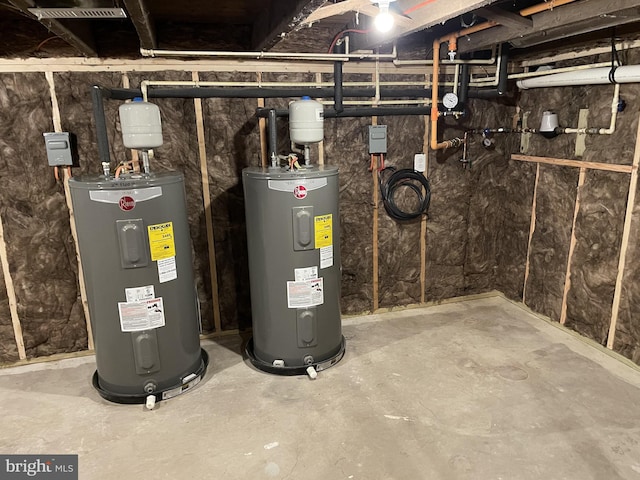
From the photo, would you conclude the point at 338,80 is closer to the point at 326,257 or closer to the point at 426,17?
the point at 426,17

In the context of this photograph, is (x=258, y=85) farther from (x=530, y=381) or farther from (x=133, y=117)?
(x=530, y=381)

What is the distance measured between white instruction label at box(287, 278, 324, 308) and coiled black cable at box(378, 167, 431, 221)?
104 cm

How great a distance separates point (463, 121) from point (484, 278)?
4.43 feet

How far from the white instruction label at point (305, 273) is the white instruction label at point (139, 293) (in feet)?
2.63

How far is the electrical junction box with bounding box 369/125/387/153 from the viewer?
10.6ft

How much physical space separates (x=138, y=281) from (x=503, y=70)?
2839 mm

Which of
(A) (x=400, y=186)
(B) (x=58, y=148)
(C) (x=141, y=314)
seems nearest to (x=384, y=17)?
(A) (x=400, y=186)

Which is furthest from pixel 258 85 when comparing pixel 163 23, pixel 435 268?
pixel 435 268

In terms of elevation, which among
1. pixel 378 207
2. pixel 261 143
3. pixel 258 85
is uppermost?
pixel 258 85

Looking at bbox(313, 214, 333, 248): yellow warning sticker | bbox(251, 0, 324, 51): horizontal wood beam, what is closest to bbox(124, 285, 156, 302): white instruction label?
bbox(313, 214, 333, 248): yellow warning sticker

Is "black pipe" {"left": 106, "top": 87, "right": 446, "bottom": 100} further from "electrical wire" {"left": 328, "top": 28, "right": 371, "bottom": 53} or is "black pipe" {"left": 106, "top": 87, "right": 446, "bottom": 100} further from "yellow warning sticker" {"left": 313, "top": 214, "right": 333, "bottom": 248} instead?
"yellow warning sticker" {"left": 313, "top": 214, "right": 333, "bottom": 248}

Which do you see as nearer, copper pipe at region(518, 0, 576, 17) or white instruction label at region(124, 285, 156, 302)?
copper pipe at region(518, 0, 576, 17)

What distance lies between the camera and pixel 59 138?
2664mm

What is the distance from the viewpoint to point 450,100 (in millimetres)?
3215
